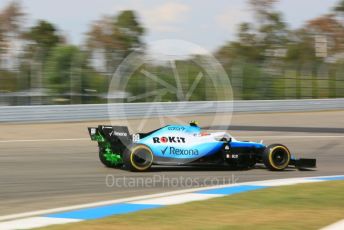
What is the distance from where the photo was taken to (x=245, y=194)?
801 cm

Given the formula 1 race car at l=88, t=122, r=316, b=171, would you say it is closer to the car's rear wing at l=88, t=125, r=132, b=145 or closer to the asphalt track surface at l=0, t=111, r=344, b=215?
the car's rear wing at l=88, t=125, r=132, b=145

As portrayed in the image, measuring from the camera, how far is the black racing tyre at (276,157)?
10.6m

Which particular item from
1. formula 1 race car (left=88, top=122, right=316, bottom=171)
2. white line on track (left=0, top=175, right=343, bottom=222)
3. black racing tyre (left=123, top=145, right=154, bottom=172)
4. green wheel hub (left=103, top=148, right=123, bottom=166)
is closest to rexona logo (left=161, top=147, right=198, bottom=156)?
formula 1 race car (left=88, top=122, right=316, bottom=171)

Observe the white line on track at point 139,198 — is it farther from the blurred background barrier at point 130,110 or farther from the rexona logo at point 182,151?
the blurred background barrier at point 130,110

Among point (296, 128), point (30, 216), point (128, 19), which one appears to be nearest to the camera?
point (30, 216)

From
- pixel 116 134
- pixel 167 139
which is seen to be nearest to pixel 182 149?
pixel 167 139

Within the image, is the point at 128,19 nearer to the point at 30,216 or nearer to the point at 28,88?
the point at 28,88

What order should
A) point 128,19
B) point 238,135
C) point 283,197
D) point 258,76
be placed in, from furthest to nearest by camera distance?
1. point 128,19
2. point 258,76
3. point 238,135
4. point 283,197

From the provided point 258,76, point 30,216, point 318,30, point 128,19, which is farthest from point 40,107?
point 318,30

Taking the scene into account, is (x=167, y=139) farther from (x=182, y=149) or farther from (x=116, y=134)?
(x=116, y=134)

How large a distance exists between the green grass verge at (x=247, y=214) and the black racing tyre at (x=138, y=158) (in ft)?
7.96

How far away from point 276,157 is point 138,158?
86.3 inches

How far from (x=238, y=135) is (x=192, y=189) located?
10.6 metres

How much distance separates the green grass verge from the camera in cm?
600
